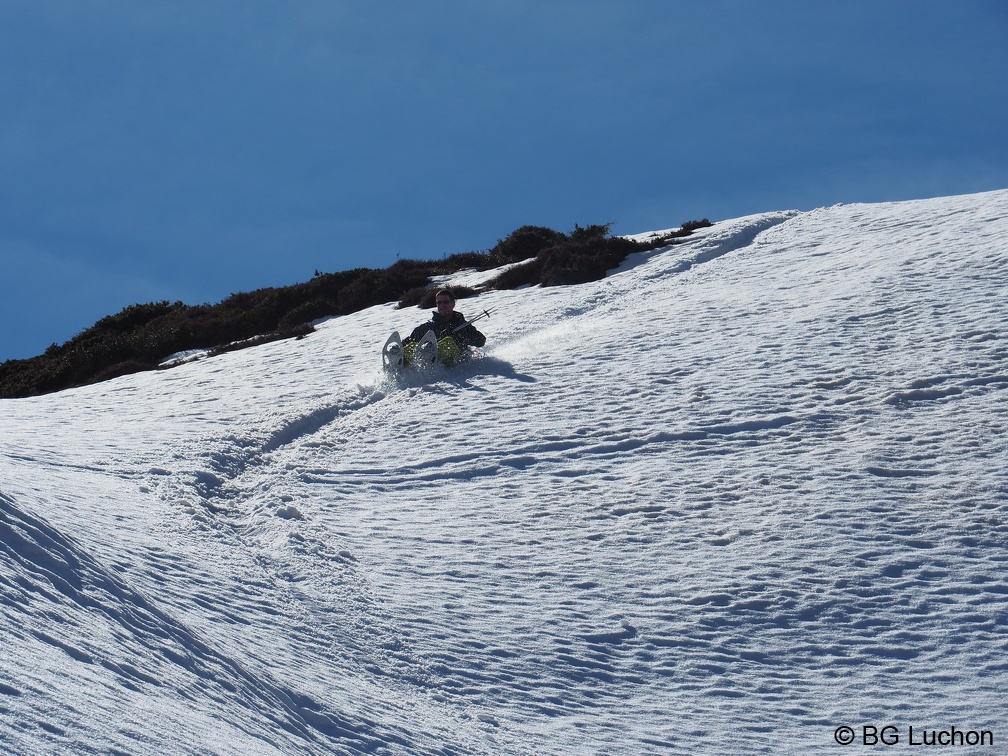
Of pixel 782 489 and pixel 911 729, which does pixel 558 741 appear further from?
pixel 782 489

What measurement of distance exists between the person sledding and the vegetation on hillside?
6.66 metres

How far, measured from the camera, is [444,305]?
16.5 metres

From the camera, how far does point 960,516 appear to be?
8.64m

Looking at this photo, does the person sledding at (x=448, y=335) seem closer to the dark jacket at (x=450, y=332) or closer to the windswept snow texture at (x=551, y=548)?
the dark jacket at (x=450, y=332)

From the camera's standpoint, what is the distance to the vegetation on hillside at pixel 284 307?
23859 millimetres

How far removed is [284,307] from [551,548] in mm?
20390

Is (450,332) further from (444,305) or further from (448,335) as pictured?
(444,305)

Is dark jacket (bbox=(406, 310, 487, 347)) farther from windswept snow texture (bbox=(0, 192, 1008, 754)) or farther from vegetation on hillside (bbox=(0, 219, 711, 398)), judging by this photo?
vegetation on hillside (bbox=(0, 219, 711, 398))

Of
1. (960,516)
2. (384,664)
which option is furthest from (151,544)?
(960,516)

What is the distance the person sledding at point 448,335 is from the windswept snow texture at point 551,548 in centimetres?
42

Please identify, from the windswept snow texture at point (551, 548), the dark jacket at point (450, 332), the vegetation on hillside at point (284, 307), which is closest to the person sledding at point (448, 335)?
the dark jacket at point (450, 332)

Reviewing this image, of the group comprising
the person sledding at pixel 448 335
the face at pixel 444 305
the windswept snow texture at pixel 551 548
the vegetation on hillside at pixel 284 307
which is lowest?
the windswept snow texture at pixel 551 548

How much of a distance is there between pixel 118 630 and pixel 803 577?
5.39m

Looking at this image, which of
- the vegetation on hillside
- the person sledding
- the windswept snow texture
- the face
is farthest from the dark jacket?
the vegetation on hillside
